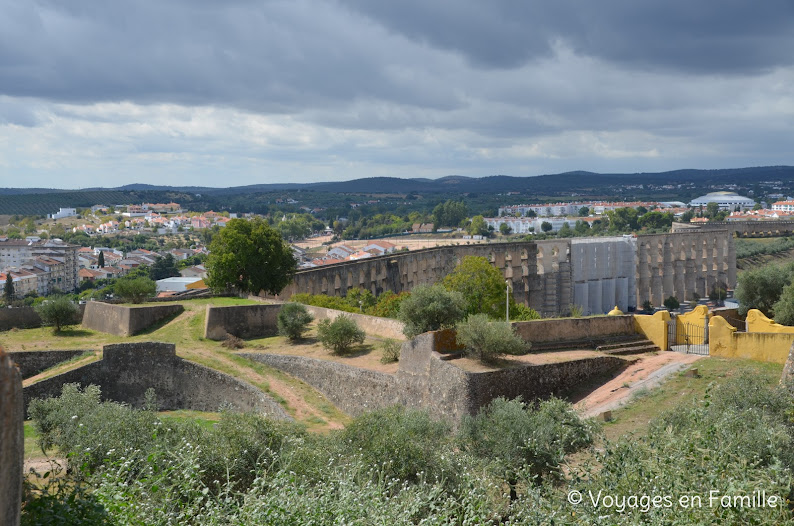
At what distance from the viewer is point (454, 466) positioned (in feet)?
40.1

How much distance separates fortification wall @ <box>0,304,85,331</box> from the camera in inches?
1093

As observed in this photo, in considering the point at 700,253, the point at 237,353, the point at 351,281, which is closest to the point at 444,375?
the point at 237,353

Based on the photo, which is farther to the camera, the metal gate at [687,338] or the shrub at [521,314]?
the shrub at [521,314]

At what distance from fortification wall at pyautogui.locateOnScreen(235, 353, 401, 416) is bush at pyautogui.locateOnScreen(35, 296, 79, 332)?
8.29 metres

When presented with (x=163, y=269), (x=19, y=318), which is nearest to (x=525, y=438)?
(x=19, y=318)

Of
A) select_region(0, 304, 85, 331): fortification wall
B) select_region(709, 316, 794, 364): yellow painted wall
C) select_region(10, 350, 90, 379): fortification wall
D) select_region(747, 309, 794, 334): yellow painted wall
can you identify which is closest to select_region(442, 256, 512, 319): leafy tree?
select_region(747, 309, 794, 334): yellow painted wall

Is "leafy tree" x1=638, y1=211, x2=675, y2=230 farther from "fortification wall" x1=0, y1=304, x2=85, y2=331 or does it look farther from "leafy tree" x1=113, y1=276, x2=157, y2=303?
"fortification wall" x1=0, y1=304, x2=85, y2=331

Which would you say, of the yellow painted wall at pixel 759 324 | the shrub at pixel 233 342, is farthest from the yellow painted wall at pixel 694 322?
the shrub at pixel 233 342

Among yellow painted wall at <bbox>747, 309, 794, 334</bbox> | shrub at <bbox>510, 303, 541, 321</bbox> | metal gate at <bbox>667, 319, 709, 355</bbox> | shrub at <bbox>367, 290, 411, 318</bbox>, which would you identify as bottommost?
shrub at <bbox>510, 303, 541, 321</bbox>

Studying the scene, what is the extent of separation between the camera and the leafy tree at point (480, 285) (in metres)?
32.3

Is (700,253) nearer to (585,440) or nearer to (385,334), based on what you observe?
(385,334)

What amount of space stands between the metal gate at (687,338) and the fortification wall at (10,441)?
1720 centimetres

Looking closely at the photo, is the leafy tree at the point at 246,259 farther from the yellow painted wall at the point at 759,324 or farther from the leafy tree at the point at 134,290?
the yellow painted wall at the point at 759,324

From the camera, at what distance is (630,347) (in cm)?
2108
